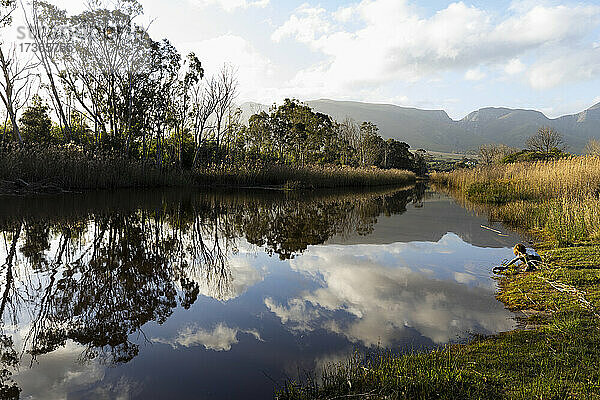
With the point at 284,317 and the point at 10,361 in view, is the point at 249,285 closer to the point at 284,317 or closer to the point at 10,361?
the point at 284,317

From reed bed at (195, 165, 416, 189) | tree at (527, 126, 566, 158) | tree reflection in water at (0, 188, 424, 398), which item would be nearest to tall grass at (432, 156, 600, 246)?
tree reflection in water at (0, 188, 424, 398)

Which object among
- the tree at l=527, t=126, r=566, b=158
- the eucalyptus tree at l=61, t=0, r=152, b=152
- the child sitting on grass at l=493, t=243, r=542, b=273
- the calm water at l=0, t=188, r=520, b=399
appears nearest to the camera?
the calm water at l=0, t=188, r=520, b=399

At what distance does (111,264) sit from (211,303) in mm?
1492

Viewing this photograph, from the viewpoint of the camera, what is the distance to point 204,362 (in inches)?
81.7

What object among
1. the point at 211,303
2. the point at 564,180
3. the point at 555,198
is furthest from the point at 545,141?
the point at 211,303

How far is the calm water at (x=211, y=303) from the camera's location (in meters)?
1.97

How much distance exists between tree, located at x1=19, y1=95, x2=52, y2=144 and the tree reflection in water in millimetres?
19023

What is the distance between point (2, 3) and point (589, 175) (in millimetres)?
20510

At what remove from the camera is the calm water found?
6.46 ft

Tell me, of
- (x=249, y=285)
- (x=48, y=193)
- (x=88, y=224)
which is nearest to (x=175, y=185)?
(x=48, y=193)

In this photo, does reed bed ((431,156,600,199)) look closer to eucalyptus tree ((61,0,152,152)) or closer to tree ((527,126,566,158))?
eucalyptus tree ((61,0,152,152))

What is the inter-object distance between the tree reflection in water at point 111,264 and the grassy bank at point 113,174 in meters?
2.87

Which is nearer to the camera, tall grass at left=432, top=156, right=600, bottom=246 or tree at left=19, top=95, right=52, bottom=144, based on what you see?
tall grass at left=432, top=156, right=600, bottom=246

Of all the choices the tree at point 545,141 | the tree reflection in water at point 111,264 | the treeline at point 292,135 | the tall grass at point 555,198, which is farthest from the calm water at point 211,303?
the tree at point 545,141
